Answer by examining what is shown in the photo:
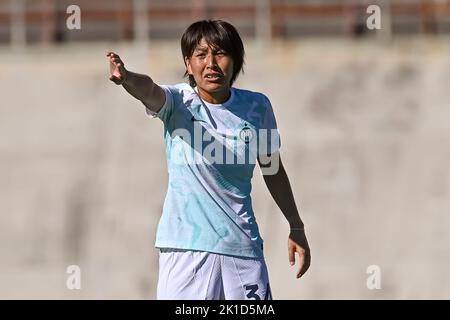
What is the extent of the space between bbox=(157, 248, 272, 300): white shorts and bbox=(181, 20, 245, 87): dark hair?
79cm

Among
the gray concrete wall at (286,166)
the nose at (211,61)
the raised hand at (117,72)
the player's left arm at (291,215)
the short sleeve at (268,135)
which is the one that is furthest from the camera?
the gray concrete wall at (286,166)

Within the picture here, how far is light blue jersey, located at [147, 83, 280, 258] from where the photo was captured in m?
4.92

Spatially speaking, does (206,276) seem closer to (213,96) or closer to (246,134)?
(246,134)

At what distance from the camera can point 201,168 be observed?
491 cm

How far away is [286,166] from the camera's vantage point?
1225 centimetres

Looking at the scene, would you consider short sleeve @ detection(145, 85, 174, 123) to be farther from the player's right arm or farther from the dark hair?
the dark hair

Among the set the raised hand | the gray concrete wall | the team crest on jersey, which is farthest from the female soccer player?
the gray concrete wall

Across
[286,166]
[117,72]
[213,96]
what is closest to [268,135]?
[213,96]

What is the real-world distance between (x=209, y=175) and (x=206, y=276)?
0.42 m

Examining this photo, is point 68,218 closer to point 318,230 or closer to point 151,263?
point 151,263

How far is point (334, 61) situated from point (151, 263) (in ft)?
9.29

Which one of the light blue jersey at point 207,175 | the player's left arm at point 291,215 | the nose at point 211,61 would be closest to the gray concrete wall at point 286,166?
the player's left arm at point 291,215

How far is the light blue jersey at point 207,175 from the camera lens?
4.92 metres

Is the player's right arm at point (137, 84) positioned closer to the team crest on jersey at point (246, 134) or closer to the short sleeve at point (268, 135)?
the team crest on jersey at point (246, 134)
